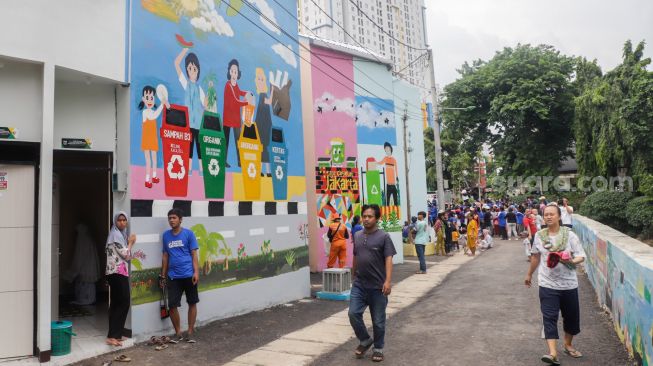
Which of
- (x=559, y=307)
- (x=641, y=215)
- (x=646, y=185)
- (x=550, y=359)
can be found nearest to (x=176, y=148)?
(x=559, y=307)

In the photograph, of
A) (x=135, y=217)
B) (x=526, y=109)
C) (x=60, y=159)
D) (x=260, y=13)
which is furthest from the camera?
(x=526, y=109)

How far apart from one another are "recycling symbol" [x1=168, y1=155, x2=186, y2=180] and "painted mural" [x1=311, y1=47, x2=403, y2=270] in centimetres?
627

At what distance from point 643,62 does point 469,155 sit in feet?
48.6

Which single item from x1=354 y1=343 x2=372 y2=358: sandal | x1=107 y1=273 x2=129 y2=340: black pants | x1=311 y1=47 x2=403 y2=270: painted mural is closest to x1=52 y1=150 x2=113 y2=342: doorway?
x1=107 y1=273 x2=129 y2=340: black pants

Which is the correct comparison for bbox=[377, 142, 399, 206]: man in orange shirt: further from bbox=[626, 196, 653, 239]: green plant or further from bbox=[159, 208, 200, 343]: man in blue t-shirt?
bbox=[626, 196, 653, 239]: green plant

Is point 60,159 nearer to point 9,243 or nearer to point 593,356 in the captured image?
point 9,243

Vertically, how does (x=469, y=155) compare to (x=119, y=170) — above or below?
above

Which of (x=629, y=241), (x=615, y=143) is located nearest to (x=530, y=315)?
(x=629, y=241)

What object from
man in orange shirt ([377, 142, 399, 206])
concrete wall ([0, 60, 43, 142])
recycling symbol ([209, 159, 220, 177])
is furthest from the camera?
man in orange shirt ([377, 142, 399, 206])

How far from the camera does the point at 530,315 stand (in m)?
7.49

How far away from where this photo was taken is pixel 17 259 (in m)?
5.37

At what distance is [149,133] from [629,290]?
6.36 metres

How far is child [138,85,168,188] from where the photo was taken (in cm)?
661

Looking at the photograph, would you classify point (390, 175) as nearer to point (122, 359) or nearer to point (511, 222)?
point (511, 222)
